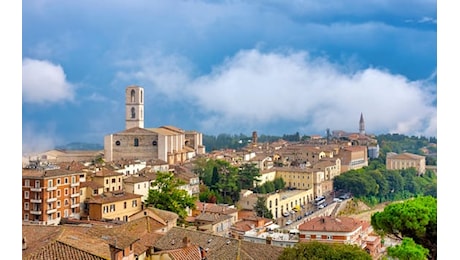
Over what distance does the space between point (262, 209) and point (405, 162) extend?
6.41 ft

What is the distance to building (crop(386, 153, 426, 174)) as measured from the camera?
5410mm

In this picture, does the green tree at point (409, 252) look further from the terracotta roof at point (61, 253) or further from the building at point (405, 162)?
the building at point (405, 162)

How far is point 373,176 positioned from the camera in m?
7.87

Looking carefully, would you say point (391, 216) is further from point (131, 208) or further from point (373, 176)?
point (373, 176)

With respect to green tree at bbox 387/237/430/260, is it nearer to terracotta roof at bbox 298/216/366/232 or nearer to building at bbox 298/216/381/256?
building at bbox 298/216/381/256

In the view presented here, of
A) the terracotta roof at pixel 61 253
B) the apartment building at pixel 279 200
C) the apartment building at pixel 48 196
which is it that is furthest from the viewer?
the apartment building at pixel 279 200

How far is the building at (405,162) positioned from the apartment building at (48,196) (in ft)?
11.9

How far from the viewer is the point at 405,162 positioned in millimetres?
6672

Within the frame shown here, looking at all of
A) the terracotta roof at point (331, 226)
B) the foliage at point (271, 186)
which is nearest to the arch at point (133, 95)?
the foliage at point (271, 186)

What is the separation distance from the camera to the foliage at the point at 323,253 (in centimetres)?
313

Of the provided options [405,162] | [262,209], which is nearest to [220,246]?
[262,209]
